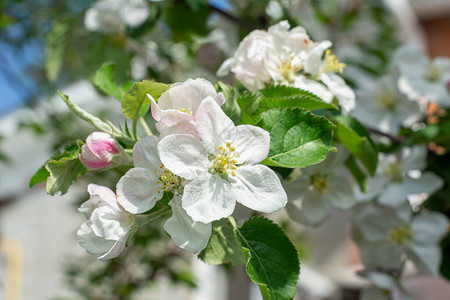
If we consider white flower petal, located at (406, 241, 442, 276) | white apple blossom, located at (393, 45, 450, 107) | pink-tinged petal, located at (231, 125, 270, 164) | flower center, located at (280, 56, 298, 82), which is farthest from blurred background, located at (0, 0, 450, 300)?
white flower petal, located at (406, 241, 442, 276)

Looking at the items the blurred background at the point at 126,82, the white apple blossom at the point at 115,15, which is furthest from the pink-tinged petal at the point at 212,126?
the white apple blossom at the point at 115,15

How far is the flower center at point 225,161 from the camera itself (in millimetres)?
605

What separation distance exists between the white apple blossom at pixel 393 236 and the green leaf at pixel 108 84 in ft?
2.29

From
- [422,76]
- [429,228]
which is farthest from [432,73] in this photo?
[429,228]

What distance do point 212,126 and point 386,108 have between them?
35.7 inches

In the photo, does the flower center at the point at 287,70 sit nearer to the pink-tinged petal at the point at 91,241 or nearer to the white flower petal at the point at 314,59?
the white flower petal at the point at 314,59

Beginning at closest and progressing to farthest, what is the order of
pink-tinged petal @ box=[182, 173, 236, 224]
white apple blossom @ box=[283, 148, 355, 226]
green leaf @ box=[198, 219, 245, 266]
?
1. pink-tinged petal @ box=[182, 173, 236, 224]
2. green leaf @ box=[198, 219, 245, 266]
3. white apple blossom @ box=[283, 148, 355, 226]

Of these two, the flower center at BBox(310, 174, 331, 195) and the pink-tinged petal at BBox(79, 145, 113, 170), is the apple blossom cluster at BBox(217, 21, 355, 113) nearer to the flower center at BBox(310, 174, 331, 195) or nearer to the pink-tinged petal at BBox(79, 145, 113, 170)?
the flower center at BBox(310, 174, 331, 195)

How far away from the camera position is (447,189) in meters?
1.23

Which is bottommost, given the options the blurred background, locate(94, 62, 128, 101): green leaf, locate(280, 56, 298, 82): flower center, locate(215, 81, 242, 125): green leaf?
the blurred background

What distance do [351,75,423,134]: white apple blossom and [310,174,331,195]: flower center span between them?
44cm

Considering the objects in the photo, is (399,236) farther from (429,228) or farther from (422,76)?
(422,76)

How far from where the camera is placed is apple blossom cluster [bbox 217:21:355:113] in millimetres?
788

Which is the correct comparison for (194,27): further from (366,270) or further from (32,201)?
(32,201)
